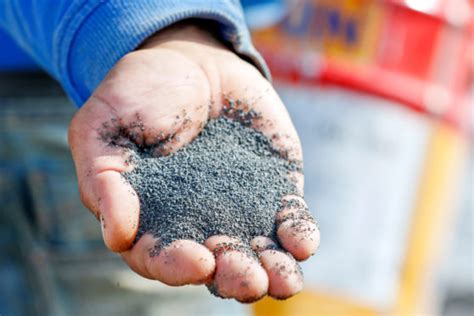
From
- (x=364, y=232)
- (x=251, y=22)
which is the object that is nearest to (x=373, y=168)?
(x=364, y=232)

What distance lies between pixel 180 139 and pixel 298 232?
0.68 feet

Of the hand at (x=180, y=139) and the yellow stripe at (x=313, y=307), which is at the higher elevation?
the hand at (x=180, y=139)

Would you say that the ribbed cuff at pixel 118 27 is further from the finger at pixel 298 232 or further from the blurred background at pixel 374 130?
the blurred background at pixel 374 130

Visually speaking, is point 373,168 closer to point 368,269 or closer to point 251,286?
point 368,269

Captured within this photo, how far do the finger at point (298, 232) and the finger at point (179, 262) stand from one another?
0.10 meters

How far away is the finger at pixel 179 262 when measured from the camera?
0.96 metres

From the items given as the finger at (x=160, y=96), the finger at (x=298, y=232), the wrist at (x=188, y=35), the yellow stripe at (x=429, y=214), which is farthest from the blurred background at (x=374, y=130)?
the finger at (x=298, y=232)

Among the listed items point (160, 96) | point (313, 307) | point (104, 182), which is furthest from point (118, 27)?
point (313, 307)

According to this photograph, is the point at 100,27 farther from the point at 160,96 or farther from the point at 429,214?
the point at 429,214

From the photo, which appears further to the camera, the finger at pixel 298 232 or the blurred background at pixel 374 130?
the blurred background at pixel 374 130

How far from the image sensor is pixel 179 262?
961 mm

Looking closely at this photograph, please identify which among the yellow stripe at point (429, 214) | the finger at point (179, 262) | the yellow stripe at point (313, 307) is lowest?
the yellow stripe at point (313, 307)

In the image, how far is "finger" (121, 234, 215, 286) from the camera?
96cm

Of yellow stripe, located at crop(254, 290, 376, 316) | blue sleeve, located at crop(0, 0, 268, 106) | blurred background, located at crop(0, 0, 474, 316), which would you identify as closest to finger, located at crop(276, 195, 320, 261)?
blue sleeve, located at crop(0, 0, 268, 106)
